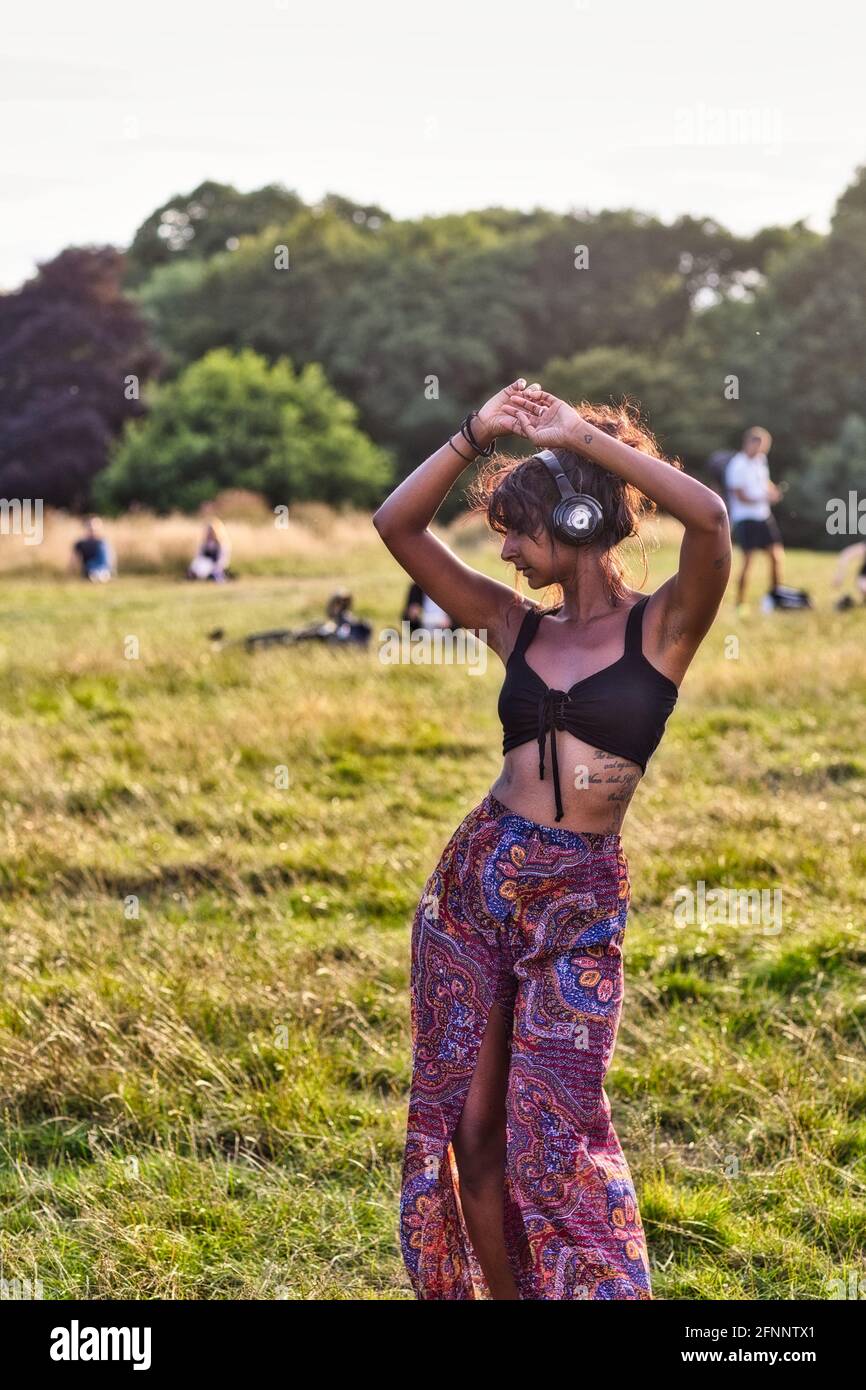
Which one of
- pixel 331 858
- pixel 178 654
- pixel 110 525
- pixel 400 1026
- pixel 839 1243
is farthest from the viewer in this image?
→ pixel 110 525

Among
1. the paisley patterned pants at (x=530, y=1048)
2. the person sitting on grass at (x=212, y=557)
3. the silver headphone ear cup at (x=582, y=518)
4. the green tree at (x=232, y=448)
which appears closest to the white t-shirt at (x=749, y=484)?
the person sitting on grass at (x=212, y=557)

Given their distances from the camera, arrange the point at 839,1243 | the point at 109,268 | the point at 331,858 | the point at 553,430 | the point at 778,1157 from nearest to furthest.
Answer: the point at 553,430 → the point at 839,1243 → the point at 778,1157 → the point at 331,858 → the point at 109,268

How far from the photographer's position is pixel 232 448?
36.5m

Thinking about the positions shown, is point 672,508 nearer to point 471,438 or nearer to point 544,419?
point 544,419

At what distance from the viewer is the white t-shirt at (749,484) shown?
15.2 metres

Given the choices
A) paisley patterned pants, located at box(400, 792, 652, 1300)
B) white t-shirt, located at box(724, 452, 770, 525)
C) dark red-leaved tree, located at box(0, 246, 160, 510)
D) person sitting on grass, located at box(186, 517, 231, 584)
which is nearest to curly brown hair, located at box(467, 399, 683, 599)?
paisley patterned pants, located at box(400, 792, 652, 1300)

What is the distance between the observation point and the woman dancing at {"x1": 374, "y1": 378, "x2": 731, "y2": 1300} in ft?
9.05

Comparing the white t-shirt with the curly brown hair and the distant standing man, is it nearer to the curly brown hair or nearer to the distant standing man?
the distant standing man

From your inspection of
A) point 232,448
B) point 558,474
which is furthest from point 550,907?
point 232,448

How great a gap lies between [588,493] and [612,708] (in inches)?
17.7
